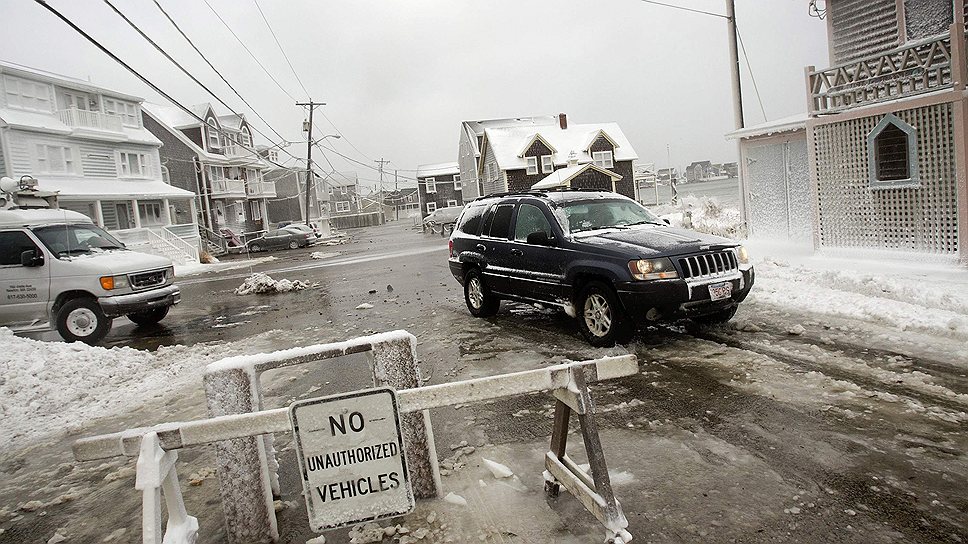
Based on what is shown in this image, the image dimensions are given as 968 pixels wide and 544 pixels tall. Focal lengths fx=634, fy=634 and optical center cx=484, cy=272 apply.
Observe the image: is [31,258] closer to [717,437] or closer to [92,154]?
[717,437]

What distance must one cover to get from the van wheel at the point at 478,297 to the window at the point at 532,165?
37356 mm

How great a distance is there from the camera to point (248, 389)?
3773 millimetres

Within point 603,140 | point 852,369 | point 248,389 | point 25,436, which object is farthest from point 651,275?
point 603,140

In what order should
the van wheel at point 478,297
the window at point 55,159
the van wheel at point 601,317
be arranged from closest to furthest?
1. the van wheel at point 601,317
2. the van wheel at point 478,297
3. the window at point 55,159

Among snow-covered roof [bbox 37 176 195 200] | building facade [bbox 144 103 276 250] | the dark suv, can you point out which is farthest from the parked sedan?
the dark suv

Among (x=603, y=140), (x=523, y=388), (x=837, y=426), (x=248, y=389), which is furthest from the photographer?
(x=603, y=140)

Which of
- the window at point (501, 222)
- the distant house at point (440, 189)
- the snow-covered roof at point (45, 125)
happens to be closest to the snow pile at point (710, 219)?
the window at point (501, 222)

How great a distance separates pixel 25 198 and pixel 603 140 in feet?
125

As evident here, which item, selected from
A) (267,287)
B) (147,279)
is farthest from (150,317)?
(267,287)

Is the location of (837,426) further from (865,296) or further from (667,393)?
(865,296)

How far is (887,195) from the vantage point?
12633 mm

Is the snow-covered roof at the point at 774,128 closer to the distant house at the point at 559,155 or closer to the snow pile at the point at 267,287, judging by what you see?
the snow pile at the point at 267,287

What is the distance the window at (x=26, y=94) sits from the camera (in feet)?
93.4

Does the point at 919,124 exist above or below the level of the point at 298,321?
above
